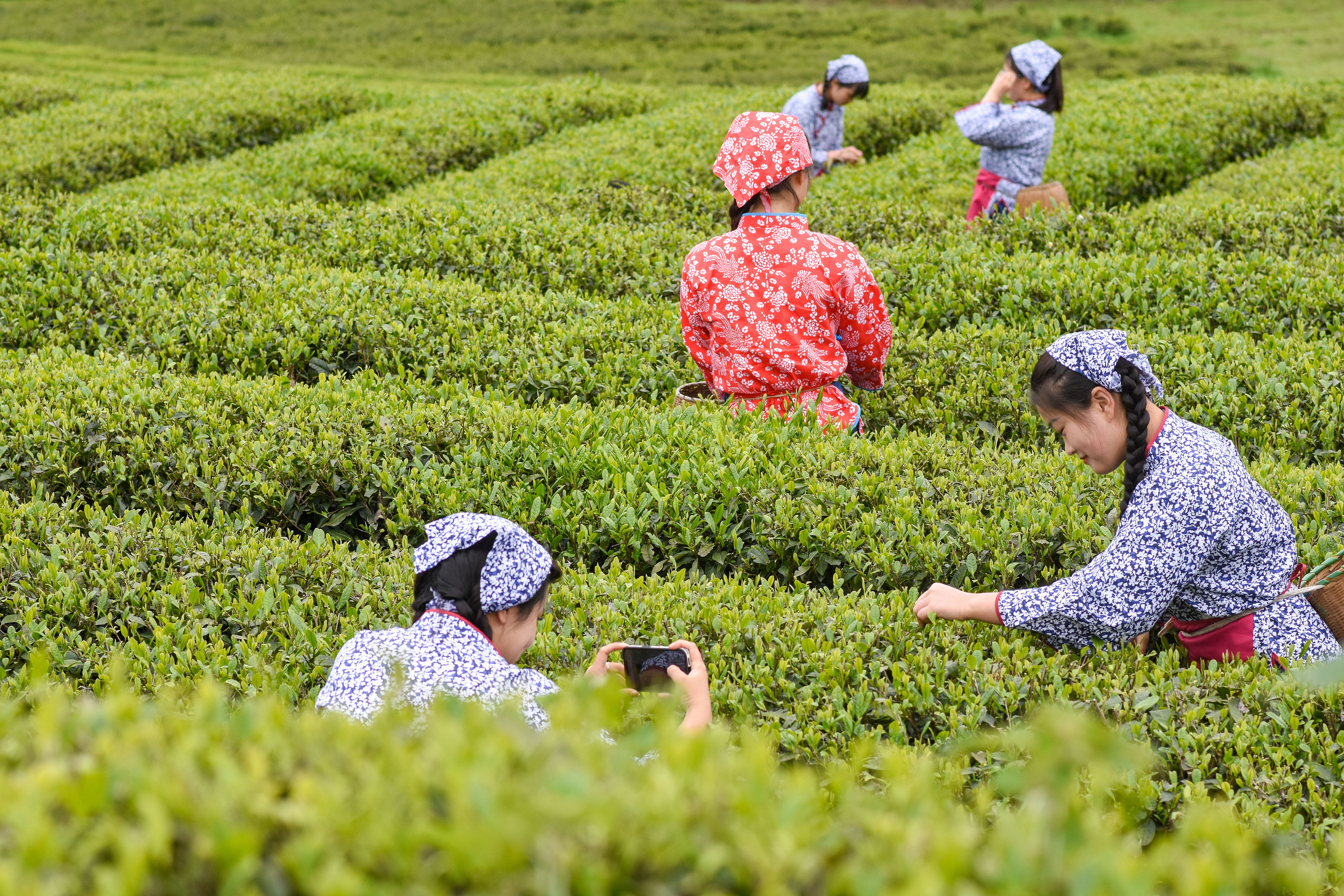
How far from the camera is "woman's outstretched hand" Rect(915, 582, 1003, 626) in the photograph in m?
3.81

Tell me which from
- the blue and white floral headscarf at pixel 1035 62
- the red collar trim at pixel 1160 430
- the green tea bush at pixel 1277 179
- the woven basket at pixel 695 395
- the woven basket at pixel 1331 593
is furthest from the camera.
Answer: the green tea bush at pixel 1277 179

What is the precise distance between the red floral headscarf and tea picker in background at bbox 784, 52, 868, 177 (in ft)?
18.6

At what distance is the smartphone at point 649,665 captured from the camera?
135 inches

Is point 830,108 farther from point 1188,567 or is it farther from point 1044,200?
point 1188,567

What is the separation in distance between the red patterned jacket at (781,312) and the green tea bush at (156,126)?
1019cm

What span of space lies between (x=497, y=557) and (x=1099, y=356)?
6.79 feet

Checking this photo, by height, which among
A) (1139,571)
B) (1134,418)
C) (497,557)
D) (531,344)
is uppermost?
(1134,418)

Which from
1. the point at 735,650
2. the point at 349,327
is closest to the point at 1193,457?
the point at 735,650

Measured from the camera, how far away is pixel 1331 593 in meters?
3.91

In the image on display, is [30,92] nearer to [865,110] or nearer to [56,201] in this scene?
[56,201]

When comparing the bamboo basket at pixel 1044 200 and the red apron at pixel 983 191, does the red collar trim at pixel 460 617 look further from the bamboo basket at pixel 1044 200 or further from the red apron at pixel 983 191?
the red apron at pixel 983 191

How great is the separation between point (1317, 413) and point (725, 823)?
592cm

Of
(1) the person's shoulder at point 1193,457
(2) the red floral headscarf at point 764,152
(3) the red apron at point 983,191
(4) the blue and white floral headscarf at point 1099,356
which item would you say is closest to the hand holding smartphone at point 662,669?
(4) the blue and white floral headscarf at point 1099,356

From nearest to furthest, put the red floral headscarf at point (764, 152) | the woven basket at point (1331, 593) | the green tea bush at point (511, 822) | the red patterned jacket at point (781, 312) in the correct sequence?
the green tea bush at point (511, 822)
the woven basket at point (1331, 593)
the red floral headscarf at point (764, 152)
the red patterned jacket at point (781, 312)
